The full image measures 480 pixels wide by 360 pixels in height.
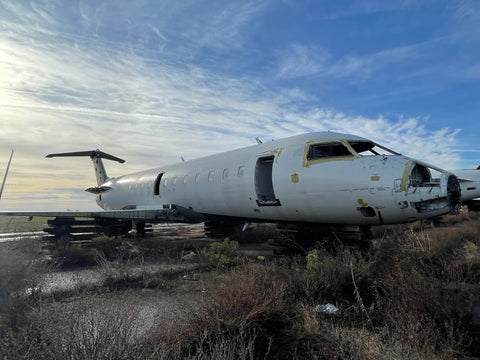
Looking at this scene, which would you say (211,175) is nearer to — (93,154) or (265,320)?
(265,320)

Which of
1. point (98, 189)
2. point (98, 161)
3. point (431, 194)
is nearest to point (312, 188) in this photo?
point (431, 194)

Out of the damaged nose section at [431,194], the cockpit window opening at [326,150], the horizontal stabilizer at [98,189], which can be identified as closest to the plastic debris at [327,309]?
the damaged nose section at [431,194]

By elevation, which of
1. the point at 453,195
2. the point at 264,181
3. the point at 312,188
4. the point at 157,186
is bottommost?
the point at 453,195

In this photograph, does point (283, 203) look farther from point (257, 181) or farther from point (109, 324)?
point (109, 324)

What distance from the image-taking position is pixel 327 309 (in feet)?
15.3

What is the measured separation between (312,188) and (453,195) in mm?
2941

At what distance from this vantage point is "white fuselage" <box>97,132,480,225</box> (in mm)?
6840

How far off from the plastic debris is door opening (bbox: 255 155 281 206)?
4939mm

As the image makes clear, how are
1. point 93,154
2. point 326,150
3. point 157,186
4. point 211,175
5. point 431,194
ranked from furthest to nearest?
point 93,154 < point 157,186 < point 211,175 < point 326,150 < point 431,194

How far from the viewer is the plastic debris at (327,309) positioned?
4.57m

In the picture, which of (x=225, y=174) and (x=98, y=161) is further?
(x=98, y=161)

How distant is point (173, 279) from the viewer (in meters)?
7.36

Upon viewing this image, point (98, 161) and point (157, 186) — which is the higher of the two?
point (98, 161)

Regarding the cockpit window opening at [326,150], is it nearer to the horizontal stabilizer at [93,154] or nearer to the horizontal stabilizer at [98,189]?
the horizontal stabilizer at [98,189]
